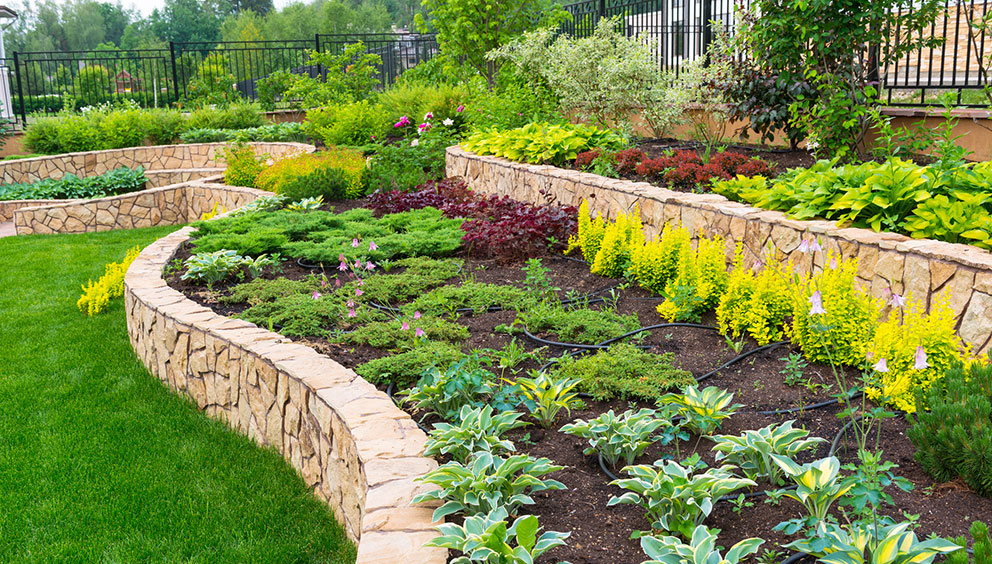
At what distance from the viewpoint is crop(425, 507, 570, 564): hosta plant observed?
1.98m

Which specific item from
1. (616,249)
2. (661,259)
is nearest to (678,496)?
(661,259)

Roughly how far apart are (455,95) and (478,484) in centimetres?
1034

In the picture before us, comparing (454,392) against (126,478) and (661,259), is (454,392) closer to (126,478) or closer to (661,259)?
(126,478)

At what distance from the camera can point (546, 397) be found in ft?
9.97

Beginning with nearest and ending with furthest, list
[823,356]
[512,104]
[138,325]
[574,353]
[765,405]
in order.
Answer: [765,405] < [823,356] < [574,353] < [138,325] < [512,104]

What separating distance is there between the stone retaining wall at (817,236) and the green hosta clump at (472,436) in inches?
72.1

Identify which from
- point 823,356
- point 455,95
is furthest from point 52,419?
point 455,95

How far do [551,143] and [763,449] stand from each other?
5.37m

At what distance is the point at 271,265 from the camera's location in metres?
6.03

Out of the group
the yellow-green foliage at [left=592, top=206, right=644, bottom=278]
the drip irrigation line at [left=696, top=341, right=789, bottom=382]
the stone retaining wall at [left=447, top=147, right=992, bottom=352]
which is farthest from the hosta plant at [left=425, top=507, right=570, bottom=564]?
the yellow-green foliage at [left=592, top=206, right=644, bottom=278]

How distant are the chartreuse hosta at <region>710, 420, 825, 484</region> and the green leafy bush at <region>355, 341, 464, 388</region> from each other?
145 cm

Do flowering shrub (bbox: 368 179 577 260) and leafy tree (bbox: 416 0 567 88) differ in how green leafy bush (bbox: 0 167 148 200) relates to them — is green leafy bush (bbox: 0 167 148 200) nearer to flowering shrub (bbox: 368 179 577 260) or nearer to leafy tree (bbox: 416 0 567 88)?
leafy tree (bbox: 416 0 567 88)

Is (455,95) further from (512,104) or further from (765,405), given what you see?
(765,405)

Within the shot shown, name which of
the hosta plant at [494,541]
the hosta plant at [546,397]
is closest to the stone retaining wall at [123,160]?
the hosta plant at [546,397]
